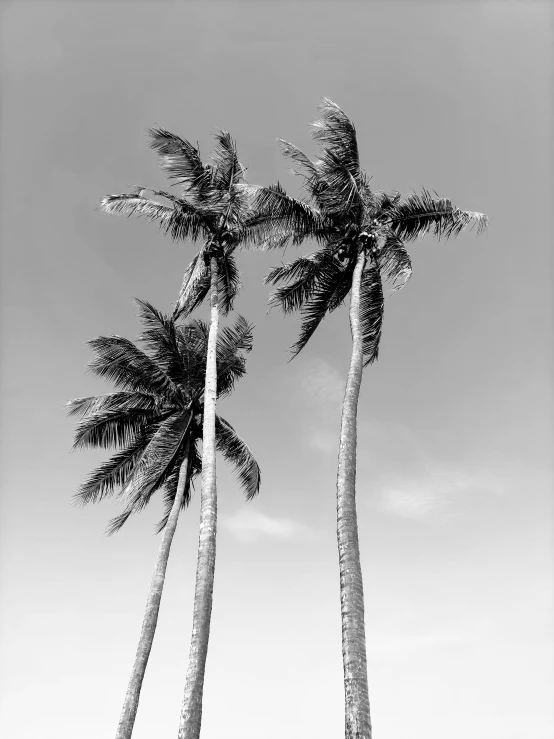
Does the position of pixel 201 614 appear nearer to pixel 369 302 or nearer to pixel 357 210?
pixel 369 302

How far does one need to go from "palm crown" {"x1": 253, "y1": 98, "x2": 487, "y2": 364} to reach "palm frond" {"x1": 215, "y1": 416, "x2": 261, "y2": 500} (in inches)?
227

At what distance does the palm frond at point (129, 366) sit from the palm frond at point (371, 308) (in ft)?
24.5

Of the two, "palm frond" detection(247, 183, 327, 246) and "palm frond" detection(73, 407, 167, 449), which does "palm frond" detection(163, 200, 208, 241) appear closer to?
"palm frond" detection(247, 183, 327, 246)

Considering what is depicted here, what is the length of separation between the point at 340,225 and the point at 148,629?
501 inches

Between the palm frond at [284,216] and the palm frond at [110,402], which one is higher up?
the palm frond at [284,216]

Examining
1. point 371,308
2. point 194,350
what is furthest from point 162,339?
point 371,308

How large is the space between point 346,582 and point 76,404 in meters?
13.5

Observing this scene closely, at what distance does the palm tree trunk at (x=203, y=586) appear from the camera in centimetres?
891

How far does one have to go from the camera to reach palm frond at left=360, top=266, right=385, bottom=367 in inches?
581

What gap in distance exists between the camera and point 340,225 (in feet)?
46.4

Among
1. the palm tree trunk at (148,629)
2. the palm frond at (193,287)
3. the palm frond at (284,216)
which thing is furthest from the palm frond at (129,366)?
the palm frond at (284,216)

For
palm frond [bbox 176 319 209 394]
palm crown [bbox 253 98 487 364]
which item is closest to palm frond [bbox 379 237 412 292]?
palm crown [bbox 253 98 487 364]

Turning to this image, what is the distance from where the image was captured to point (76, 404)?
18484mm

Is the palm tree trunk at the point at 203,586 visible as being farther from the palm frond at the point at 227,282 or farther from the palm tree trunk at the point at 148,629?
the palm tree trunk at the point at 148,629
